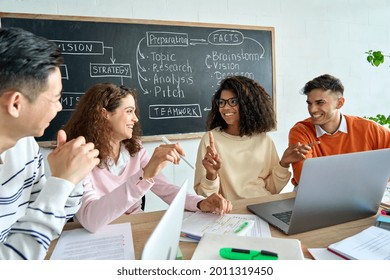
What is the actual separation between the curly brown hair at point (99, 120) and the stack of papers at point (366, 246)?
1033 mm

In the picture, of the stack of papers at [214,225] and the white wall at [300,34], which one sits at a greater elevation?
the white wall at [300,34]

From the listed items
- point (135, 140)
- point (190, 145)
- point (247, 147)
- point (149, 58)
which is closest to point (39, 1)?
point (149, 58)

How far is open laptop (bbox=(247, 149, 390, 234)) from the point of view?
0.88 meters

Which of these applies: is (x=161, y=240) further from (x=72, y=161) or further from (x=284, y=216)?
(x=284, y=216)

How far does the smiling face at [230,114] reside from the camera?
1.86m

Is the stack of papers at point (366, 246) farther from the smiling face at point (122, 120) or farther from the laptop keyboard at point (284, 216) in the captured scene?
the smiling face at point (122, 120)

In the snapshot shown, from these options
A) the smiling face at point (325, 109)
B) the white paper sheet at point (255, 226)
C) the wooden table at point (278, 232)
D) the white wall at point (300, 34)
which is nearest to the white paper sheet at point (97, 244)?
the wooden table at point (278, 232)

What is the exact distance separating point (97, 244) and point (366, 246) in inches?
28.8

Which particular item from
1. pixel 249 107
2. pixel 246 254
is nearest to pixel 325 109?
pixel 249 107

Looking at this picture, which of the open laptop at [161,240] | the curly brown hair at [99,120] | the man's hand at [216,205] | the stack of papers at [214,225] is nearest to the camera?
the open laptop at [161,240]

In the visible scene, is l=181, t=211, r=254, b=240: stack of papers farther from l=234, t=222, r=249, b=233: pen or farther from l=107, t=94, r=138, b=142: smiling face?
l=107, t=94, r=138, b=142: smiling face

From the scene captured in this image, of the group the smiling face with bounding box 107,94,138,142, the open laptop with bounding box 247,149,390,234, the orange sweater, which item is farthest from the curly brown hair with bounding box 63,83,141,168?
the orange sweater

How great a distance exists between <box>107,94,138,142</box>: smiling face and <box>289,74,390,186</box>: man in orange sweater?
903mm
